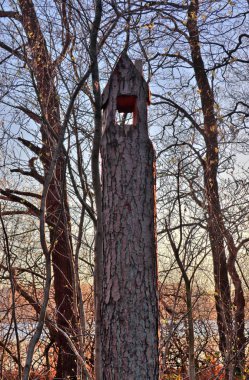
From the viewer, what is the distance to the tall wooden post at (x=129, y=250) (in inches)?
110

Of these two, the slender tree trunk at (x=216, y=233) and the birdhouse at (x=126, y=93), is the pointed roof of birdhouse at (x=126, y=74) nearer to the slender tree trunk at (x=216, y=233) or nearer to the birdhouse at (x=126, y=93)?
the birdhouse at (x=126, y=93)

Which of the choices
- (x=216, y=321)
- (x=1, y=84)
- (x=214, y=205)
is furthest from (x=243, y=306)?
(x=1, y=84)

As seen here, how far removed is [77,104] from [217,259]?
3256 millimetres

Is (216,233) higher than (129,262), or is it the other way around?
(216,233)

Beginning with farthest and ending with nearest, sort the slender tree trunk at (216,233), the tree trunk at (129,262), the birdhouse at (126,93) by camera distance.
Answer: the slender tree trunk at (216,233)
the birdhouse at (126,93)
the tree trunk at (129,262)

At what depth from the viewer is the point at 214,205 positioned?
761 cm

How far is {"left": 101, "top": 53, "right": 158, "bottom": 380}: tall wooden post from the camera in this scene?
278cm

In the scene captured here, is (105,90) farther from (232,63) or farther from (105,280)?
(232,63)

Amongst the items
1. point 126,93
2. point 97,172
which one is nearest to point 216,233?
point 97,172

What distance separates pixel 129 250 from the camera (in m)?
2.86

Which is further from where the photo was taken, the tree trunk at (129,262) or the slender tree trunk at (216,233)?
the slender tree trunk at (216,233)

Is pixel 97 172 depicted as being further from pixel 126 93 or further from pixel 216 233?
pixel 216 233

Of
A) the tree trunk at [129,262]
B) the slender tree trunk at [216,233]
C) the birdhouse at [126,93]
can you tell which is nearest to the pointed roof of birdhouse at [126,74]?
the birdhouse at [126,93]

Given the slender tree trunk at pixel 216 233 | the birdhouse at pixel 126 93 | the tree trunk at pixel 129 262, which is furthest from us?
the slender tree trunk at pixel 216 233
